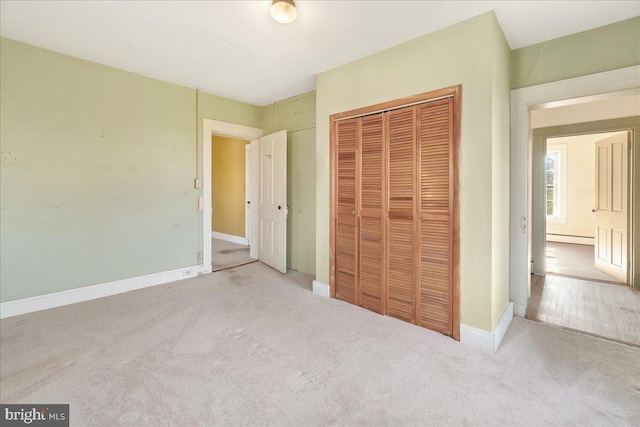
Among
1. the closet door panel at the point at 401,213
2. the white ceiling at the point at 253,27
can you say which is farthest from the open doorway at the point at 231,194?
the closet door panel at the point at 401,213

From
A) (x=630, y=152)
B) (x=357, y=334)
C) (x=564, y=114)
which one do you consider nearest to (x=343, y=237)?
(x=357, y=334)

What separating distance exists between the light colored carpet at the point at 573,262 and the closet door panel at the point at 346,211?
3.46 metres

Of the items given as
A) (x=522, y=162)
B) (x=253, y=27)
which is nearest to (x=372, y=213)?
(x=522, y=162)

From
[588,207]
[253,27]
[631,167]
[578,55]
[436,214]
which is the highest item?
[253,27]

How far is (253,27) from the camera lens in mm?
2395

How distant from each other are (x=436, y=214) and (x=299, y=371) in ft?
5.31

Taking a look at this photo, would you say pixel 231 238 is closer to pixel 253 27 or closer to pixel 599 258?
pixel 253 27

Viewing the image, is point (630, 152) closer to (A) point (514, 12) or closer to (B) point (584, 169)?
(A) point (514, 12)

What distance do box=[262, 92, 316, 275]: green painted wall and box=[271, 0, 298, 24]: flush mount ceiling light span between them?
1.95 m

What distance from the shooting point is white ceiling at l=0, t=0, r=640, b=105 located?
6.97 feet

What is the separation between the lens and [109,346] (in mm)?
2174

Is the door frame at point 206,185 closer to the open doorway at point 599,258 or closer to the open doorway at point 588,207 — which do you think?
the open doorway at point 599,258

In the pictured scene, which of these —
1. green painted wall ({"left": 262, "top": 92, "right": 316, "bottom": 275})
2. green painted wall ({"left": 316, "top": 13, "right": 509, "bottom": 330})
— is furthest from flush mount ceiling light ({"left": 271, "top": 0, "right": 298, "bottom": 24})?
green painted wall ({"left": 262, "top": 92, "right": 316, "bottom": 275})

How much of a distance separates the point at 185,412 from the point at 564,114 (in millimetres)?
5395
